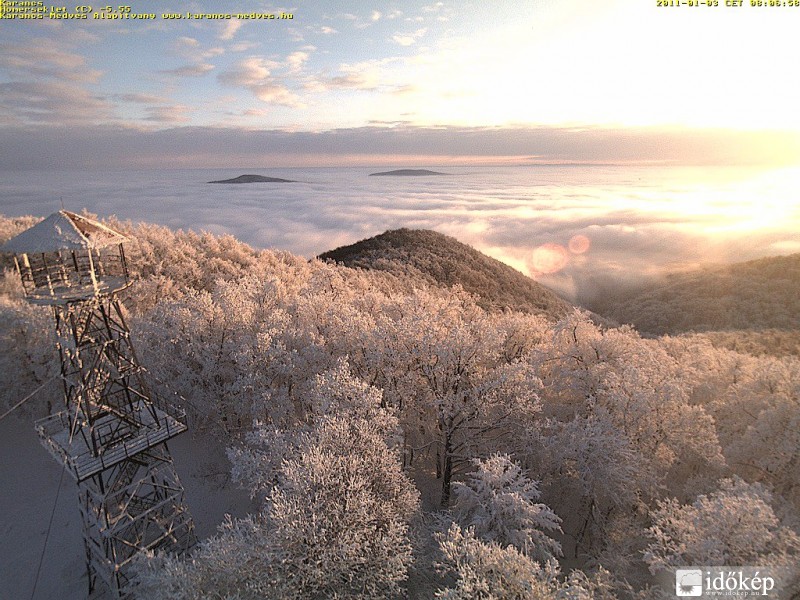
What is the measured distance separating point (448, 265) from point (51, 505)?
75.2 m

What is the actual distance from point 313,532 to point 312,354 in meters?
12.0

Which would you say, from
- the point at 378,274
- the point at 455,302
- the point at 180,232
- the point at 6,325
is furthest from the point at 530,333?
the point at 180,232

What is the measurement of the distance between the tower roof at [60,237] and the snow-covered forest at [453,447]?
385 inches

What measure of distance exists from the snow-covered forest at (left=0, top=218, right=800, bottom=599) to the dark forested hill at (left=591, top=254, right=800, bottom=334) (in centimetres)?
5767

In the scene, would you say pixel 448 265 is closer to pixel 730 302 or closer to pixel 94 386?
pixel 730 302

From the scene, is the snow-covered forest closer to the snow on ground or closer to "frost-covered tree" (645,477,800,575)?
"frost-covered tree" (645,477,800,575)

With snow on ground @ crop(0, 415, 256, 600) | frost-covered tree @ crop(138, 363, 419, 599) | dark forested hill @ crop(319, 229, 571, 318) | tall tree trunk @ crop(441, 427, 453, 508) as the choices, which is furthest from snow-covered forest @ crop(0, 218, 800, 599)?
dark forested hill @ crop(319, 229, 571, 318)

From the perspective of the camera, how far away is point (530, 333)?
2777 centimetres

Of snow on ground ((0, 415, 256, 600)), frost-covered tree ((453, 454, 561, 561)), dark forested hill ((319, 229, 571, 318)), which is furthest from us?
dark forested hill ((319, 229, 571, 318))

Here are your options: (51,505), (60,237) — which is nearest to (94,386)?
(60,237)

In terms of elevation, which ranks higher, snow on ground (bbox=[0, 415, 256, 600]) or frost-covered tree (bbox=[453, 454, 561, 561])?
frost-covered tree (bbox=[453, 454, 561, 561])

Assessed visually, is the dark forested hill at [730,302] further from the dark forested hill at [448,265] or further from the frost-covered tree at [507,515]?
the frost-covered tree at [507,515]

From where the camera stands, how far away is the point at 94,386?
14.5 meters

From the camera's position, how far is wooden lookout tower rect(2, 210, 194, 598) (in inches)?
498
